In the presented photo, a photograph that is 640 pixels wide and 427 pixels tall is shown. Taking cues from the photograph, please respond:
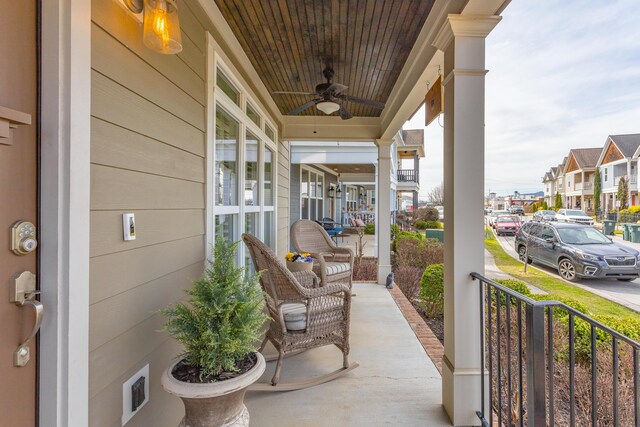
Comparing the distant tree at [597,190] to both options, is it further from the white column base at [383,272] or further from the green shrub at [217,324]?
the green shrub at [217,324]

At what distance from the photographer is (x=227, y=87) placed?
2705 millimetres

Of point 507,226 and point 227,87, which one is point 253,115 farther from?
point 507,226

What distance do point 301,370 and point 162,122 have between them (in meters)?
2.10

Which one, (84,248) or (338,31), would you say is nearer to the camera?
(84,248)

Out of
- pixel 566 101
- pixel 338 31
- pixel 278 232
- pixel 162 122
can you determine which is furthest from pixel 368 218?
pixel 162 122

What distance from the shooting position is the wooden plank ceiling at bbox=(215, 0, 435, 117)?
2.21 meters

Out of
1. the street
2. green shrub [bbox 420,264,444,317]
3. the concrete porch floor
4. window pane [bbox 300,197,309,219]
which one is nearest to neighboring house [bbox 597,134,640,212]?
the street

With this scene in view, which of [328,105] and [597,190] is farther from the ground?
[597,190]

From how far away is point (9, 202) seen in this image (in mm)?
881

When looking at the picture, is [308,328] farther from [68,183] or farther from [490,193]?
[490,193]

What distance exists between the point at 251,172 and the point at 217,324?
8.02 ft

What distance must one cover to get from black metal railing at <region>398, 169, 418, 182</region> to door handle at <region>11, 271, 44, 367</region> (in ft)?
55.8

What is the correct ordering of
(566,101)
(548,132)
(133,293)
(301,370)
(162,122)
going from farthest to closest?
1. (548,132)
2. (566,101)
3. (301,370)
4. (162,122)
5. (133,293)

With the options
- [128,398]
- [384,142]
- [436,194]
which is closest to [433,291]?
[384,142]
